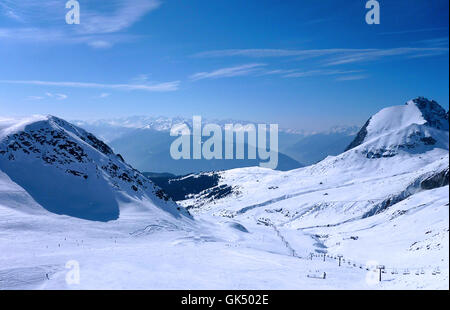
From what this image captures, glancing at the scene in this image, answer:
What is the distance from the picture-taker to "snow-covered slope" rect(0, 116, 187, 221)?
47312 mm

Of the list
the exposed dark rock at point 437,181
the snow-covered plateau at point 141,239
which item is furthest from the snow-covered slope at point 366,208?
the snow-covered plateau at point 141,239

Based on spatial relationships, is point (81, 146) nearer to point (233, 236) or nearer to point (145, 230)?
point (145, 230)

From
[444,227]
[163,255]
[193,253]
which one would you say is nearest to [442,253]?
[444,227]

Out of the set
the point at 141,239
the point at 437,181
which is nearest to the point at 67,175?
the point at 141,239

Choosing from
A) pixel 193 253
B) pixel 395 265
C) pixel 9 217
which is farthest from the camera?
pixel 395 265

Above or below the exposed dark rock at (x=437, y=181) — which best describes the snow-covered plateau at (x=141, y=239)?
below

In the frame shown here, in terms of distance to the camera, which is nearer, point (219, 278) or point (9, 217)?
point (219, 278)

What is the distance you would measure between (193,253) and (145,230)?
13.6m

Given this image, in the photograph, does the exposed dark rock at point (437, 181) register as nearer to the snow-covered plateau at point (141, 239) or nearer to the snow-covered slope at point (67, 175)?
the snow-covered plateau at point (141, 239)

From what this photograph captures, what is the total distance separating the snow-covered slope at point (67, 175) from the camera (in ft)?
155

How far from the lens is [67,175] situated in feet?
174

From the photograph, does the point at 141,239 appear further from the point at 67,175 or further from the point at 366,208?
the point at 366,208

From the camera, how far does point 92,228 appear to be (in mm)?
40438

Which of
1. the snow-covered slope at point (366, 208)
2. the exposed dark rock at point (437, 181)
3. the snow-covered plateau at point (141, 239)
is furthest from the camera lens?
the exposed dark rock at point (437, 181)
